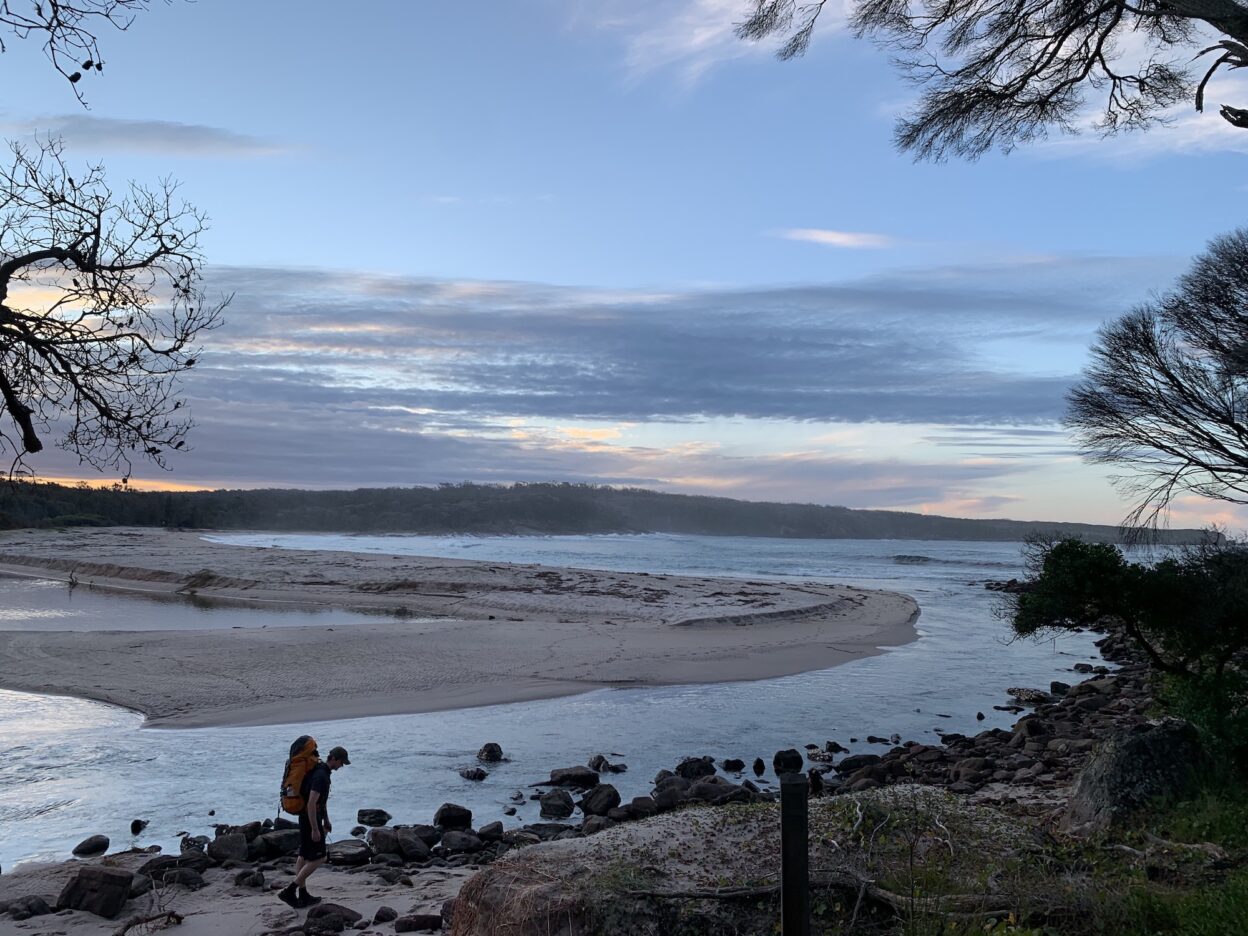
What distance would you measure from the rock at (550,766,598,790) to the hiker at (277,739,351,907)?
136 inches

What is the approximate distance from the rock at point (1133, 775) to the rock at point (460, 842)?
5.03 metres

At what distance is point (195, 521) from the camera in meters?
84.8

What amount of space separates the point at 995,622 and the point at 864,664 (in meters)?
12.5

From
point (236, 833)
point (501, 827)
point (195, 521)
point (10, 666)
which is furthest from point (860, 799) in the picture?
point (195, 521)

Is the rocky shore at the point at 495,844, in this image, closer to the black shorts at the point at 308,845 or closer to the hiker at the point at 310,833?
the hiker at the point at 310,833

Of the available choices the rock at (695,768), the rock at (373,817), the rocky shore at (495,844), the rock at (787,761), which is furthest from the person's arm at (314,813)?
the rock at (787,761)

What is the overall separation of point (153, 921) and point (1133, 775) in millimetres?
7650

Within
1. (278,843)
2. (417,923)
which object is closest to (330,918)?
(417,923)

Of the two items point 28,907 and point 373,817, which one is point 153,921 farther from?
point 373,817

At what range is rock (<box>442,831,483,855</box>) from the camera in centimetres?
807

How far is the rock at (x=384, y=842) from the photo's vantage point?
26.4 ft

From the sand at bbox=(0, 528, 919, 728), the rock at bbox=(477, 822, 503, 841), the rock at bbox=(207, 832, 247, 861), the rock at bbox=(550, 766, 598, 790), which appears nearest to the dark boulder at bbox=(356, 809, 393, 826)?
the rock at bbox=(477, 822, 503, 841)

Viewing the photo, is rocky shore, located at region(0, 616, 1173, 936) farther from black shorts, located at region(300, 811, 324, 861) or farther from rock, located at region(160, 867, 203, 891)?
black shorts, located at region(300, 811, 324, 861)

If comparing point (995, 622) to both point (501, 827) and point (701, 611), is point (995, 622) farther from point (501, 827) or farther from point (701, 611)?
point (501, 827)
